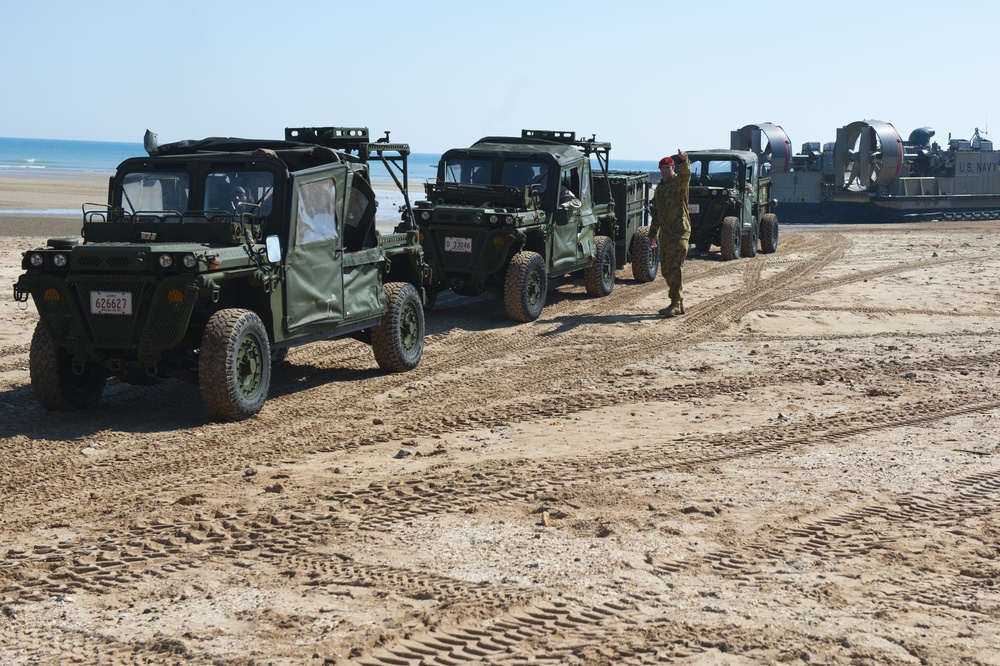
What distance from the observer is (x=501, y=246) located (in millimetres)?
13094

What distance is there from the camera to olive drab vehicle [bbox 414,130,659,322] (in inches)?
519

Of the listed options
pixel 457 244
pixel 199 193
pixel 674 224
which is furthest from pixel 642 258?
pixel 199 193

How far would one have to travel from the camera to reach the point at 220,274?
796 centimetres

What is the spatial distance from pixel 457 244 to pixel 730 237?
932cm

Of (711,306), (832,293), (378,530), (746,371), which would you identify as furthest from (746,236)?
(378,530)

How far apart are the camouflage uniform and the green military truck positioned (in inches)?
264

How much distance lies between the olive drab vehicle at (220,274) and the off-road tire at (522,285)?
2.73m

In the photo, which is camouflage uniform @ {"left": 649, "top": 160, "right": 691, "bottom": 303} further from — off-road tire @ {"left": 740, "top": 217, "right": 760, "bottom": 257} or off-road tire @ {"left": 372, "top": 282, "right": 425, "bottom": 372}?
off-road tire @ {"left": 740, "top": 217, "right": 760, "bottom": 257}

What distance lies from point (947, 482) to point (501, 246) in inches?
274

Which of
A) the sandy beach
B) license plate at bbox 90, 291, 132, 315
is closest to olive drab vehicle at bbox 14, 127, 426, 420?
license plate at bbox 90, 291, 132, 315

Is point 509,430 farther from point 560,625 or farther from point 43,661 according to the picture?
point 43,661

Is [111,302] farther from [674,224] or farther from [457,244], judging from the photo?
[674,224]

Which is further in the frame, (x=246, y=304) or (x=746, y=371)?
(x=746, y=371)

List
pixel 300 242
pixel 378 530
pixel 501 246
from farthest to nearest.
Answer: pixel 501 246 → pixel 300 242 → pixel 378 530
